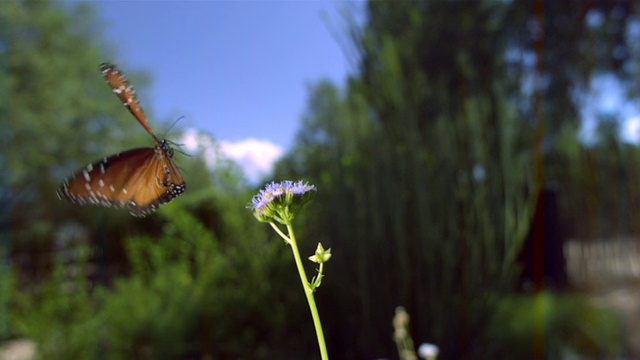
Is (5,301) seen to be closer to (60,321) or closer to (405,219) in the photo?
(60,321)

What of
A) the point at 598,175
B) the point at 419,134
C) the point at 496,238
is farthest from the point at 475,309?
the point at 598,175

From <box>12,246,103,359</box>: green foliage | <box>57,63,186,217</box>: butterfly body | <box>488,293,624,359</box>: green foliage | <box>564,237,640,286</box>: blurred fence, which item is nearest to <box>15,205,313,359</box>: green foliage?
<box>12,246,103,359</box>: green foliage

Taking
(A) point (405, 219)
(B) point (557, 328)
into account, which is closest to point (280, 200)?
(A) point (405, 219)

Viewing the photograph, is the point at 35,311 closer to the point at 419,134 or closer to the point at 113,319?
the point at 113,319

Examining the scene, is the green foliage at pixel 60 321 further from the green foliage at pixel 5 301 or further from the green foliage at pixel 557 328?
the green foliage at pixel 557 328

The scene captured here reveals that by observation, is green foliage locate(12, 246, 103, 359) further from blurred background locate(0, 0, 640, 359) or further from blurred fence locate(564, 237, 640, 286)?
blurred fence locate(564, 237, 640, 286)
